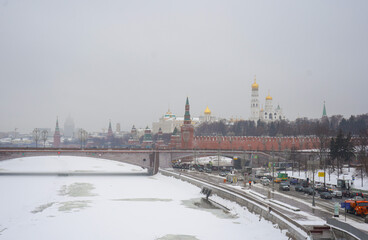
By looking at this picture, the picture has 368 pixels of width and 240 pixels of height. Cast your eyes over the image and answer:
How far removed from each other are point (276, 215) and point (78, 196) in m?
22.8

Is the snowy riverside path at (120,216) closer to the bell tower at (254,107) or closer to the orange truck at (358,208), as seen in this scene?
the orange truck at (358,208)

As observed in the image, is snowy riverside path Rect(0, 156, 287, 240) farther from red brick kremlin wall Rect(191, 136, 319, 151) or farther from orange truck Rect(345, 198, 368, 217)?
red brick kremlin wall Rect(191, 136, 319, 151)

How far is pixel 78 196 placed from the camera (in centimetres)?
4184

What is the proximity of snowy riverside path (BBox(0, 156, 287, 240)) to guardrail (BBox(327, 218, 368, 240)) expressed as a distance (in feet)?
9.55

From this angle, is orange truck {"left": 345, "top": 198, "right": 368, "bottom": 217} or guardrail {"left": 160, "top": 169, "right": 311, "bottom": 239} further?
orange truck {"left": 345, "top": 198, "right": 368, "bottom": 217}

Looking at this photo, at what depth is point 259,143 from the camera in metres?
108

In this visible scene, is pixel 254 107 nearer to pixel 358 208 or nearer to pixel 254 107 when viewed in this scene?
pixel 254 107

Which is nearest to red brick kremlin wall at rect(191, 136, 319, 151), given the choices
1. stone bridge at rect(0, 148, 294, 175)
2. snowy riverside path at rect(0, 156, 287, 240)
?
stone bridge at rect(0, 148, 294, 175)

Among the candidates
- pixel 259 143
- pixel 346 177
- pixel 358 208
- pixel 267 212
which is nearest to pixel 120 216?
pixel 267 212

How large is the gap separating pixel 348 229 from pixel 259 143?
8947 centimetres

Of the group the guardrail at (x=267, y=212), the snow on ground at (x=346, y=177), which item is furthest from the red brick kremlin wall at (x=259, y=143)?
the guardrail at (x=267, y=212)

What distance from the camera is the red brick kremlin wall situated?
98.8 meters

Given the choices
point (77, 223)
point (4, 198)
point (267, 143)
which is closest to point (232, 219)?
point (77, 223)

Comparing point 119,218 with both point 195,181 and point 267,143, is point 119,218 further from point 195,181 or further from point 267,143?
point 267,143
